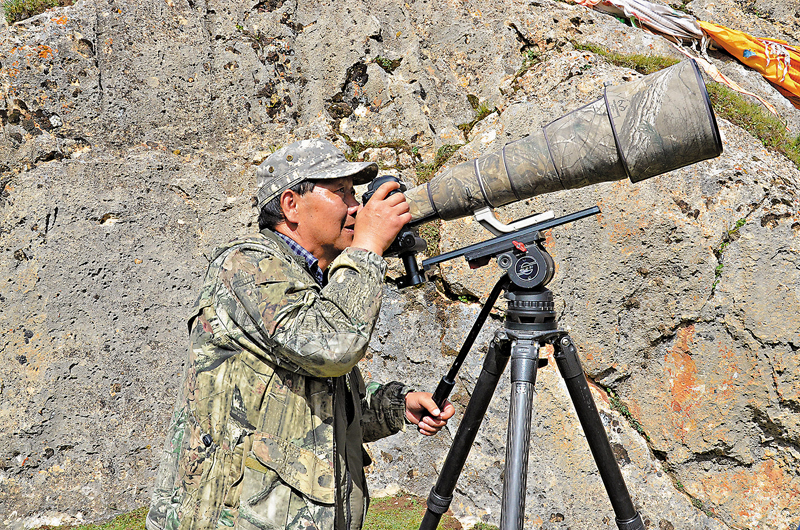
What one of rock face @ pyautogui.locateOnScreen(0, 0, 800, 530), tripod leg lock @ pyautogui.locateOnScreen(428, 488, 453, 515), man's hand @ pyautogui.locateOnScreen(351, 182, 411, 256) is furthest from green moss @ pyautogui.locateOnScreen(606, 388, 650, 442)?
man's hand @ pyautogui.locateOnScreen(351, 182, 411, 256)

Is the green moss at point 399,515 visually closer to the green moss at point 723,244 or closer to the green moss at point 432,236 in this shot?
the green moss at point 432,236

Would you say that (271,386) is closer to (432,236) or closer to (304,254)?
(304,254)

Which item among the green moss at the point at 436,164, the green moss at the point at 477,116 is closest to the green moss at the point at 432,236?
the green moss at the point at 436,164

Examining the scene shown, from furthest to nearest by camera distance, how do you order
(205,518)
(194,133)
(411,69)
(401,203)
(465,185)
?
(411,69), (194,133), (465,185), (401,203), (205,518)

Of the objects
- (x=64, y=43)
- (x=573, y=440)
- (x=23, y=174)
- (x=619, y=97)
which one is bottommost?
(x=573, y=440)

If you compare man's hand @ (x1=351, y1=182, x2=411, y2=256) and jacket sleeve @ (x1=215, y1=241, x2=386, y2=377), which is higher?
man's hand @ (x1=351, y1=182, x2=411, y2=256)

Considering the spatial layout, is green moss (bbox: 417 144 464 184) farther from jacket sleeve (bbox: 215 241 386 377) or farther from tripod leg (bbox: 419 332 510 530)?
jacket sleeve (bbox: 215 241 386 377)

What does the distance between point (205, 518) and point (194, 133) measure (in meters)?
3.29

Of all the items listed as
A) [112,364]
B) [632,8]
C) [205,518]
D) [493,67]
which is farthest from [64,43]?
[632,8]

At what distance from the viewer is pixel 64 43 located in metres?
4.18

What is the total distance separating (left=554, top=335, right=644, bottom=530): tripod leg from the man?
764 mm

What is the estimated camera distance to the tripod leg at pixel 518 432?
1960 millimetres

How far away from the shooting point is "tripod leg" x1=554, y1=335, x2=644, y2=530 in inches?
84.6

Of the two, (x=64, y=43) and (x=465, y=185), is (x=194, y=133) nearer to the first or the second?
(x=64, y=43)
